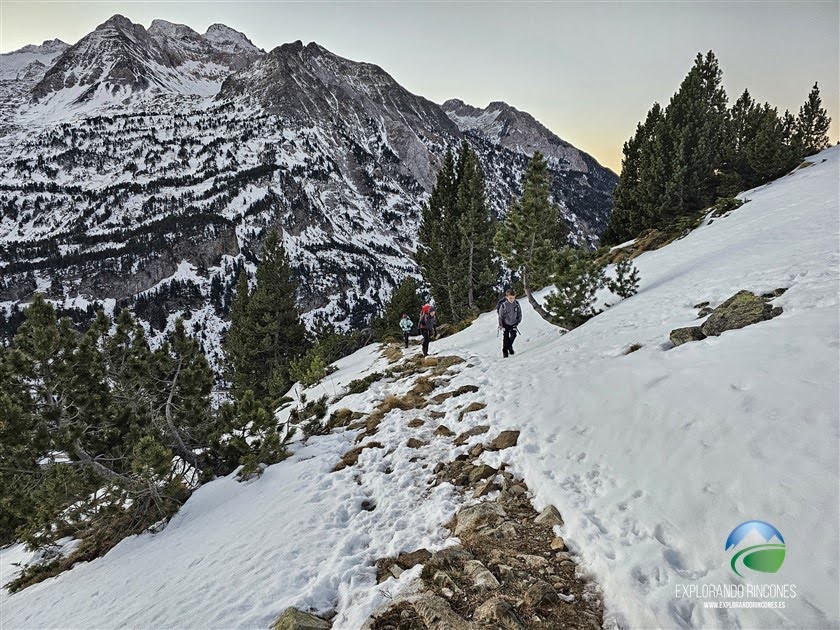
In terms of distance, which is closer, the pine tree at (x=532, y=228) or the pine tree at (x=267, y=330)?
the pine tree at (x=532, y=228)

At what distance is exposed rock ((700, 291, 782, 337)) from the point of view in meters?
7.29

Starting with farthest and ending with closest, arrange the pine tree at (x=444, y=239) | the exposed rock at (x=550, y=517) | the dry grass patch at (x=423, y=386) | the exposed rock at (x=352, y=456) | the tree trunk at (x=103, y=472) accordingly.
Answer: the pine tree at (x=444, y=239), the dry grass patch at (x=423, y=386), the exposed rock at (x=352, y=456), the tree trunk at (x=103, y=472), the exposed rock at (x=550, y=517)

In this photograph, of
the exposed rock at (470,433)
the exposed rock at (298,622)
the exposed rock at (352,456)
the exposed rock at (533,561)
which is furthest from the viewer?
the exposed rock at (352,456)

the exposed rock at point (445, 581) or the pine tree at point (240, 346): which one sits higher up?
the pine tree at point (240, 346)

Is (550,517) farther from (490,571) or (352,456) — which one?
(352,456)

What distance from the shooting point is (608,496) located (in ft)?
15.6

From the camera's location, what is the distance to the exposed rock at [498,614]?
132 inches

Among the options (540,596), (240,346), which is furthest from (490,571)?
(240,346)

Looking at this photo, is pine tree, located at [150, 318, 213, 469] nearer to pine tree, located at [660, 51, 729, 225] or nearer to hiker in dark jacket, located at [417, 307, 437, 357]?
hiker in dark jacket, located at [417, 307, 437, 357]

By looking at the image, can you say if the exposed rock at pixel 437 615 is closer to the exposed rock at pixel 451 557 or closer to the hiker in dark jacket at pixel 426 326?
the exposed rock at pixel 451 557

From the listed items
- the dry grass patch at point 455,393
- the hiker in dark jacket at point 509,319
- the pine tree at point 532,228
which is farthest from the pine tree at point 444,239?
the dry grass patch at point 455,393

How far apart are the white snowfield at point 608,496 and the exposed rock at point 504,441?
20 cm

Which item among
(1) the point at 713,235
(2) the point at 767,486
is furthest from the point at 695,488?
(1) the point at 713,235
